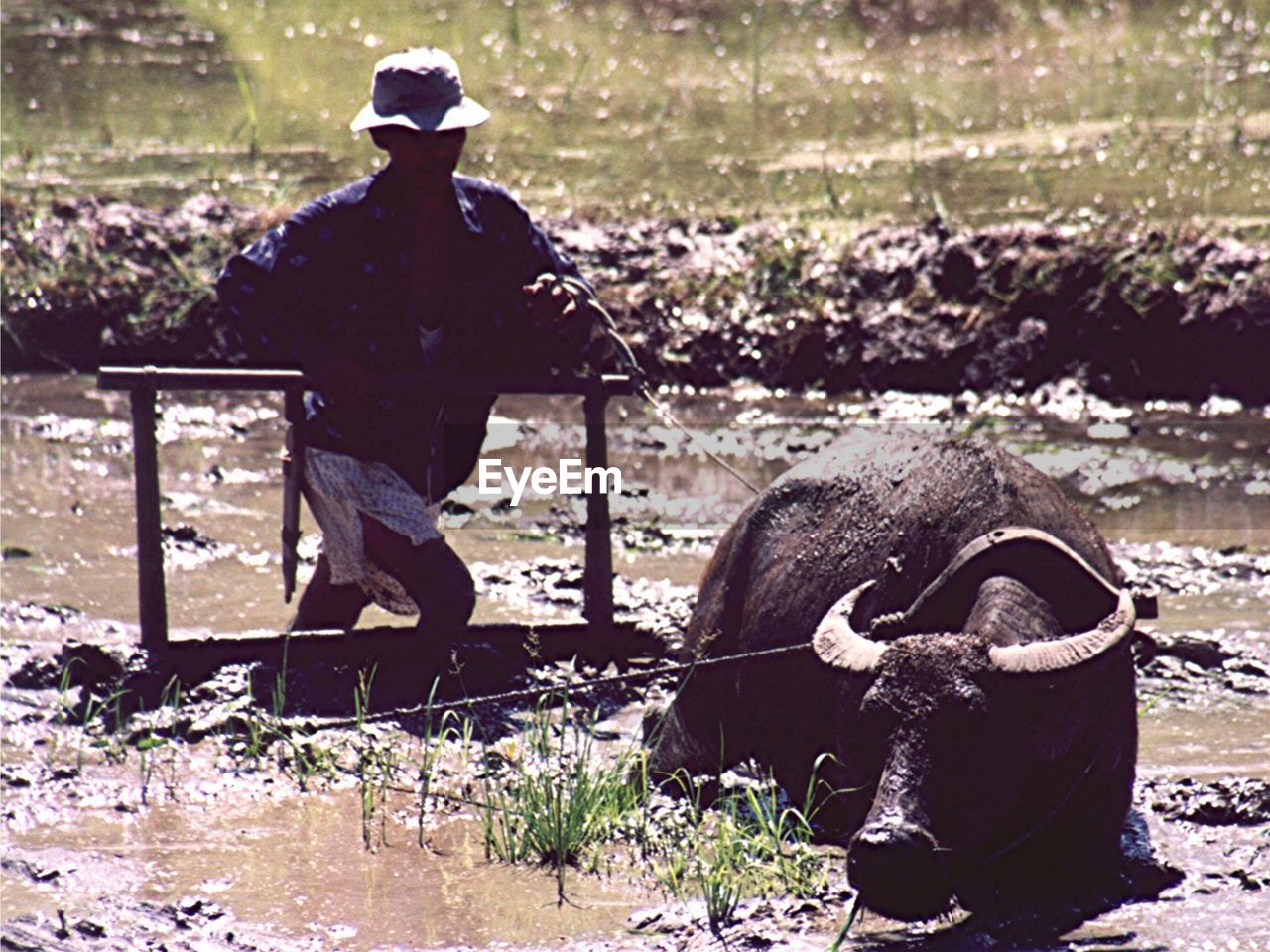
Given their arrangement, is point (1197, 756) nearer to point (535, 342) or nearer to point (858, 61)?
point (535, 342)

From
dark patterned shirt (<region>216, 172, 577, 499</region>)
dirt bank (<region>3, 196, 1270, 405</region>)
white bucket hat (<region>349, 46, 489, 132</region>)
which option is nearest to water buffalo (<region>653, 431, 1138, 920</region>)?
dark patterned shirt (<region>216, 172, 577, 499</region>)

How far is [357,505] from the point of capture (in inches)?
216

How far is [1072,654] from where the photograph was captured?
4059 millimetres

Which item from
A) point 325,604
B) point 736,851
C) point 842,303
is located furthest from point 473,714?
point 842,303

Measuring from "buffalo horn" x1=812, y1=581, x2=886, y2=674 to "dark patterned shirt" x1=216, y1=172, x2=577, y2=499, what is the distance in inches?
59.5

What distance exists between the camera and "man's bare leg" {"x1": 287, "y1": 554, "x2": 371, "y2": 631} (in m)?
5.73

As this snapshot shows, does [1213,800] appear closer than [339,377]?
Yes

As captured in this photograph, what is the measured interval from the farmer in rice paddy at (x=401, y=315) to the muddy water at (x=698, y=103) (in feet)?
16.6

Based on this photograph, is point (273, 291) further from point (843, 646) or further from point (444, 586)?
point (843, 646)

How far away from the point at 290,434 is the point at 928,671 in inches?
81.6

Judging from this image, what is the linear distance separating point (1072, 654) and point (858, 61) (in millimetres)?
9732

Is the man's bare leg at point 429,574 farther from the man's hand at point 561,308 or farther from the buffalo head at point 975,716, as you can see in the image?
the buffalo head at point 975,716

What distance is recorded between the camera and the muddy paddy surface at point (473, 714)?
13.9ft

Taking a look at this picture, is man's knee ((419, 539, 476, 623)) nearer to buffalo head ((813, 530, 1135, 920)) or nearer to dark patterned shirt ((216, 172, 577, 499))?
dark patterned shirt ((216, 172, 577, 499))
